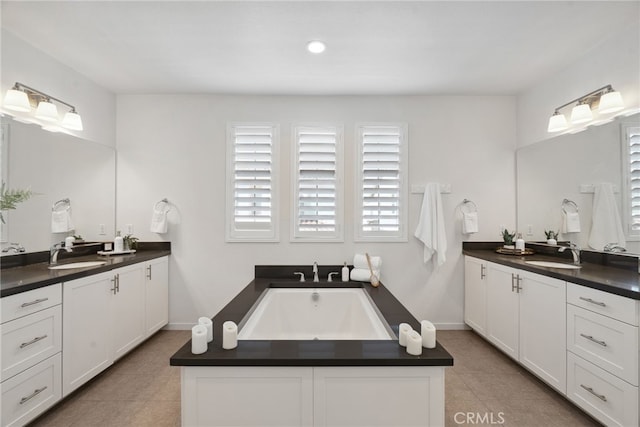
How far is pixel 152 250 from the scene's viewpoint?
127 inches

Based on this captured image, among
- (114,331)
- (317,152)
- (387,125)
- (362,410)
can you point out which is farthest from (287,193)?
(362,410)

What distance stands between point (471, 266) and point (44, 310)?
364 centimetres

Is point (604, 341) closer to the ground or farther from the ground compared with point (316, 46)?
closer to the ground

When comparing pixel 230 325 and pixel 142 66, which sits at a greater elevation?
pixel 142 66

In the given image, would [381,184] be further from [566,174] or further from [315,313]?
[566,174]

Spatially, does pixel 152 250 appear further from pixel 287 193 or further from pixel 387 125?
pixel 387 125

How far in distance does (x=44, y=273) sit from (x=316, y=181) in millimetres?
2385

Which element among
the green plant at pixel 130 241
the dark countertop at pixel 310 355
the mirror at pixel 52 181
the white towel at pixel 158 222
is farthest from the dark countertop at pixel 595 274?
the mirror at pixel 52 181

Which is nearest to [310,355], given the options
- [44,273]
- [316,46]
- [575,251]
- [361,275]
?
[361,275]

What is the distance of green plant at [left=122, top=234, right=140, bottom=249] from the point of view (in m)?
3.10

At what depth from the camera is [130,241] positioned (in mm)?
3133

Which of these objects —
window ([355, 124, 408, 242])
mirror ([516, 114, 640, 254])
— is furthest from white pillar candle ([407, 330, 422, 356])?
mirror ([516, 114, 640, 254])

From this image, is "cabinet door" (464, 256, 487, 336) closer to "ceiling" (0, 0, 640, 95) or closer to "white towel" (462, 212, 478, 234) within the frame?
"white towel" (462, 212, 478, 234)

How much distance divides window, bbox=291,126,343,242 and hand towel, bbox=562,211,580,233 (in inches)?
Answer: 82.3
